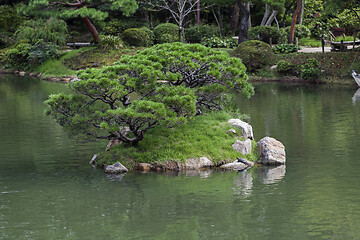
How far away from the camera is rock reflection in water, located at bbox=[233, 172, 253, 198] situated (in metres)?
13.1

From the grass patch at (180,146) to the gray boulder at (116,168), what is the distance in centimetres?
24

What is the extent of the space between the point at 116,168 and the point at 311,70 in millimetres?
22744

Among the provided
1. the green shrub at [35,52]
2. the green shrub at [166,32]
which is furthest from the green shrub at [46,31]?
→ the green shrub at [166,32]

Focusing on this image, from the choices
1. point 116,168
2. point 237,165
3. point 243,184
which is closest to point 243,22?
point 237,165

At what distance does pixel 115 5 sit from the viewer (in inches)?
1574

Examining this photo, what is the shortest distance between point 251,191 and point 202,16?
4122cm

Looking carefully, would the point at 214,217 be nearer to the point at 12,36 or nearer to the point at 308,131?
the point at 308,131

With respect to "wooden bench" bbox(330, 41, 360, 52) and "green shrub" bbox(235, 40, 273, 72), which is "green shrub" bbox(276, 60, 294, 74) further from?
"wooden bench" bbox(330, 41, 360, 52)

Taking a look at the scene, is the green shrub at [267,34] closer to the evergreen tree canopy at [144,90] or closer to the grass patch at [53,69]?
the grass patch at [53,69]

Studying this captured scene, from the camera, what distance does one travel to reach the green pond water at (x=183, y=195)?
10.8m

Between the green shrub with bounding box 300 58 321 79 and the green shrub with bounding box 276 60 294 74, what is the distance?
1055 mm

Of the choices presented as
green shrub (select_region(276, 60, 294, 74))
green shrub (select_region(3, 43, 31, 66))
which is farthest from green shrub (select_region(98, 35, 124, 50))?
green shrub (select_region(276, 60, 294, 74))

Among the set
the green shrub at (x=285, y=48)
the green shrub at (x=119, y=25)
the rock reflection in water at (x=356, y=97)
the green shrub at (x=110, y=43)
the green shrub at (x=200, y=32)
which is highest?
the green shrub at (x=119, y=25)

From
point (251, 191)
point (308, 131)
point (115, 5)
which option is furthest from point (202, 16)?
point (251, 191)
